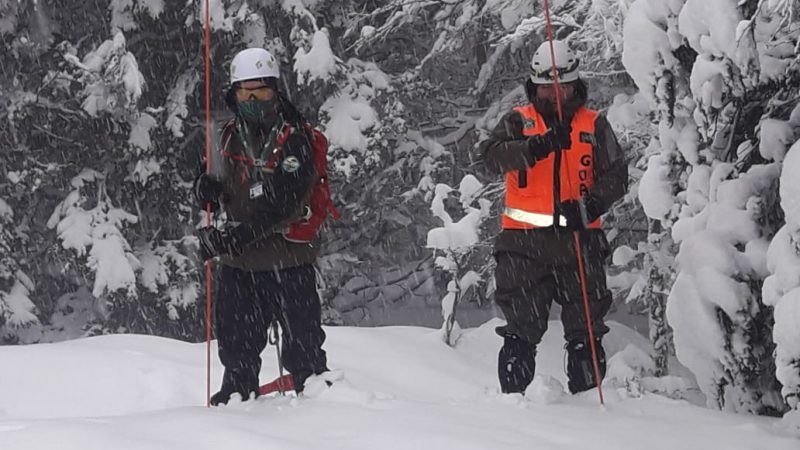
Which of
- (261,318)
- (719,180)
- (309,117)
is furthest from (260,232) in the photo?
(309,117)

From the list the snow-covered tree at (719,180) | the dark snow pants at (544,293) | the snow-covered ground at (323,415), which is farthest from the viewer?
the dark snow pants at (544,293)

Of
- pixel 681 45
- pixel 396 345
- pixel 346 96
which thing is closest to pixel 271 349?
pixel 396 345

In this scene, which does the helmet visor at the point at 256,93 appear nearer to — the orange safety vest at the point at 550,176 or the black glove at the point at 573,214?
the orange safety vest at the point at 550,176

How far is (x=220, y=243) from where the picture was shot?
508 cm

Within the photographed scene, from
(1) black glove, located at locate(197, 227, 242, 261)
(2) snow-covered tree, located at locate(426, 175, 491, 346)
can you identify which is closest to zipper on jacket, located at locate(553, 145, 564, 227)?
(1) black glove, located at locate(197, 227, 242, 261)

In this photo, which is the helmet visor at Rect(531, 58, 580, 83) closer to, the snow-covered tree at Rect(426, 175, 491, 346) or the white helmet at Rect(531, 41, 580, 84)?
the white helmet at Rect(531, 41, 580, 84)

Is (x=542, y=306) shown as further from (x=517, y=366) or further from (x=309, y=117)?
(x=309, y=117)

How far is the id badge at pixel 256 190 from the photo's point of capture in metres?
5.11

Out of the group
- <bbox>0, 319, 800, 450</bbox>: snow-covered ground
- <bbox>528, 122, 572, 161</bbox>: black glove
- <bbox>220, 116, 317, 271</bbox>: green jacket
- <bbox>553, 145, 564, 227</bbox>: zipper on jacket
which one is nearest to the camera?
<bbox>0, 319, 800, 450</bbox>: snow-covered ground

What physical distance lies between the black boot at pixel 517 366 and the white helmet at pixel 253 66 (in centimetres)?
186

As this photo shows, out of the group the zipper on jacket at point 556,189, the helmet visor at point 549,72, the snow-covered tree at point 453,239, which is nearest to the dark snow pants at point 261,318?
the zipper on jacket at point 556,189

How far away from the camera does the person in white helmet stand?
5090mm

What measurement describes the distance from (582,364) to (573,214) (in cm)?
84

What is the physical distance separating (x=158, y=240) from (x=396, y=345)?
7048 mm
